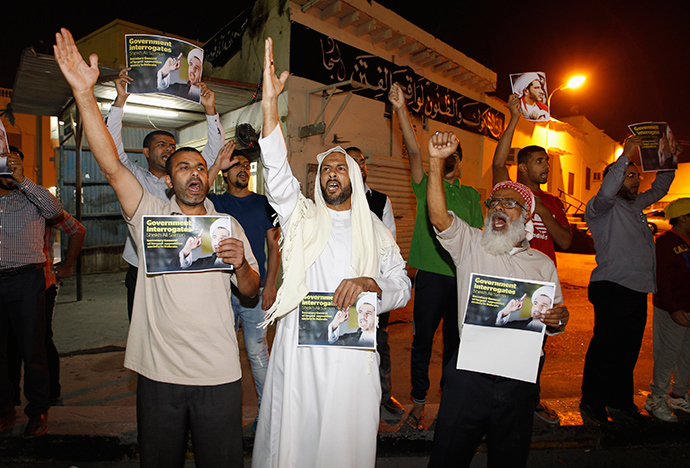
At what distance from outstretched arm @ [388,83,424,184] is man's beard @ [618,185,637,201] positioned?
1.96m

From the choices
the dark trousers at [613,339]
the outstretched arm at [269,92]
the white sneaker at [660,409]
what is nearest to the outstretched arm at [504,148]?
the dark trousers at [613,339]

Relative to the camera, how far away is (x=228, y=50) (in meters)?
9.88

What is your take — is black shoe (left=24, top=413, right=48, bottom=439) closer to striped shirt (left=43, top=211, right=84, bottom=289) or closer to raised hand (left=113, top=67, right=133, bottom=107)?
striped shirt (left=43, top=211, right=84, bottom=289)

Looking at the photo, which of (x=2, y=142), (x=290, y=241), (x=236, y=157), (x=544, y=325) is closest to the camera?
(x=544, y=325)

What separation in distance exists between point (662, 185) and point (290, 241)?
404 cm

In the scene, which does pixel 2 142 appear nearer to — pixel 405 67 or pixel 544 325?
pixel 544 325

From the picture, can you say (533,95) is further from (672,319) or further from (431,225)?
(672,319)

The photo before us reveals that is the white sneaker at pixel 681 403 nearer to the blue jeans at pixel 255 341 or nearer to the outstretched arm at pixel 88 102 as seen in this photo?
the blue jeans at pixel 255 341

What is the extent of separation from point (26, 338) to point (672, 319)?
219 inches

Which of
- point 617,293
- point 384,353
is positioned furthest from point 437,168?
point 617,293

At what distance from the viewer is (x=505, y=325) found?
213 cm

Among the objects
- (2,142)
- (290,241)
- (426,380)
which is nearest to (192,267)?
(290,241)

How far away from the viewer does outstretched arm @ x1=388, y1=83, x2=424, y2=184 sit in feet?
9.14

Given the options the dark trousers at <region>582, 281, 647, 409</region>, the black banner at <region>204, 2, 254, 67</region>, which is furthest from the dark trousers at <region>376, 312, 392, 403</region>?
the black banner at <region>204, 2, 254, 67</region>
